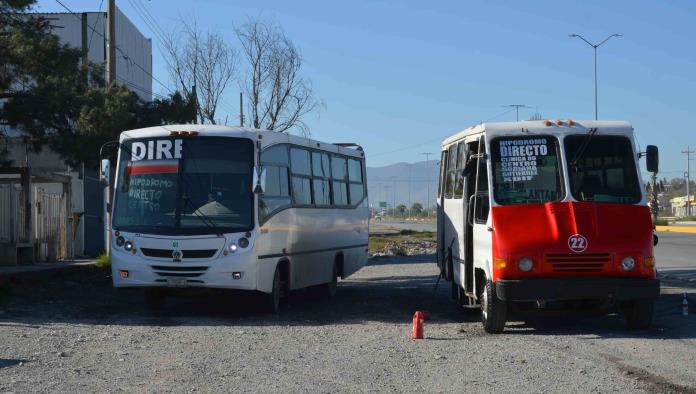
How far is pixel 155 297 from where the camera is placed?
15312mm

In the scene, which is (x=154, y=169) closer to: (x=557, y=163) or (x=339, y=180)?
(x=339, y=180)

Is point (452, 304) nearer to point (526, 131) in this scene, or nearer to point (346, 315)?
point (346, 315)

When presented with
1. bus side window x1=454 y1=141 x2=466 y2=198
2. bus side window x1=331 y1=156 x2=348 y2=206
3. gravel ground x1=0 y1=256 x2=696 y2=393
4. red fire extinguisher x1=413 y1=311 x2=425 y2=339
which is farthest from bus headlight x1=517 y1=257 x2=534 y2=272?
bus side window x1=331 y1=156 x2=348 y2=206

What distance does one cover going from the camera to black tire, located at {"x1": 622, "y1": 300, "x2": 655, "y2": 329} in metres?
12.2

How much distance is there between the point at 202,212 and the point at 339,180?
6131 mm

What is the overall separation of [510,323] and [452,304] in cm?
317

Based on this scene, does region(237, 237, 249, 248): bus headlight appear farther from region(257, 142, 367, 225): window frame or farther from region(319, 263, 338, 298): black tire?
region(319, 263, 338, 298): black tire

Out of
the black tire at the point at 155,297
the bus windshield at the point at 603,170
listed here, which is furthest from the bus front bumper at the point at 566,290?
the black tire at the point at 155,297

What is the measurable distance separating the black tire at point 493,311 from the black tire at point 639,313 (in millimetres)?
1747

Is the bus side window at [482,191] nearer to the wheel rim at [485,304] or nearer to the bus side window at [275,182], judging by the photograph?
the wheel rim at [485,304]

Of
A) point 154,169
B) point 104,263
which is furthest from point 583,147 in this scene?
point 104,263

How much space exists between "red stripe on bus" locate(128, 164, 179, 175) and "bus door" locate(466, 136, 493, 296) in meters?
4.72

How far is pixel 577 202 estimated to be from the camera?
12.1 metres

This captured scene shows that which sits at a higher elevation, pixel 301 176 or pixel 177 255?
pixel 301 176
